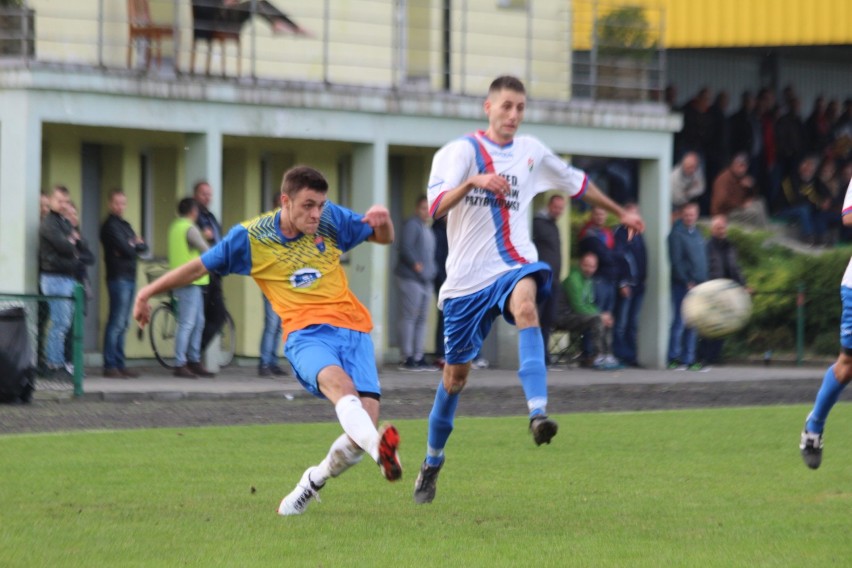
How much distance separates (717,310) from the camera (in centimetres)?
1098

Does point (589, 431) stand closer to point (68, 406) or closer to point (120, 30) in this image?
point (68, 406)

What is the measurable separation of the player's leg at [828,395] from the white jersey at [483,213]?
6.81 ft

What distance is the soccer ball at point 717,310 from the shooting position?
11.0m

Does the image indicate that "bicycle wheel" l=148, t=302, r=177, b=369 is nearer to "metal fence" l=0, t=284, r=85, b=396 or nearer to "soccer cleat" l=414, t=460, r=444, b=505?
"metal fence" l=0, t=284, r=85, b=396

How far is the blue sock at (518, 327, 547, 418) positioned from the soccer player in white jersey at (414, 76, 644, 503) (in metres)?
0.09

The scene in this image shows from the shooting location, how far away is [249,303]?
22062mm

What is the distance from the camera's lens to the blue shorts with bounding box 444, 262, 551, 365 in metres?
9.42

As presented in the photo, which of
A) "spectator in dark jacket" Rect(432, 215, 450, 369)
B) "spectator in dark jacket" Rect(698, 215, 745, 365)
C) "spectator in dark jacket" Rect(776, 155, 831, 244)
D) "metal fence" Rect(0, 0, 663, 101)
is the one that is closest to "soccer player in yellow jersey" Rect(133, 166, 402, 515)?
"metal fence" Rect(0, 0, 663, 101)

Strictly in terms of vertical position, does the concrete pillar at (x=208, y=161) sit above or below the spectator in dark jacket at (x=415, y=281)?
above

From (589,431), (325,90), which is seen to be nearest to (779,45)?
(325,90)

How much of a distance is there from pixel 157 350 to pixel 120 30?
401 cm

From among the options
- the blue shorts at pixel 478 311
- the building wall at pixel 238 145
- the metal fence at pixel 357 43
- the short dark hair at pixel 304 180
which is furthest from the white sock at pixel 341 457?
the metal fence at pixel 357 43

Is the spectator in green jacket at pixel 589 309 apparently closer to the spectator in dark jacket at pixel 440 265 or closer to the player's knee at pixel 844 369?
the spectator in dark jacket at pixel 440 265

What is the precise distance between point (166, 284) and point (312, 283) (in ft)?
2.77
